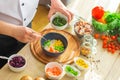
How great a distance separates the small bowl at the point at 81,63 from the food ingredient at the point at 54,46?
95mm

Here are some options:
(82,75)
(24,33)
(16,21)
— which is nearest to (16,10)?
(16,21)

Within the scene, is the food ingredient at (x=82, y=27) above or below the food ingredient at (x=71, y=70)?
above

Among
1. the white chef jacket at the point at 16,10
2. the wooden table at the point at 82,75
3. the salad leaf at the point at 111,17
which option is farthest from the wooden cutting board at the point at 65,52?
the salad leaf at the point at 111,17

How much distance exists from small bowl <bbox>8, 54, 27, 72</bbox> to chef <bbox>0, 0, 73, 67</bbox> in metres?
0.08

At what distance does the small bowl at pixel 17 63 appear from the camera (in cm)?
113

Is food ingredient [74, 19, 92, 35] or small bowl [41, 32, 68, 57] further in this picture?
food ingredient [74, 19, 92, 35]

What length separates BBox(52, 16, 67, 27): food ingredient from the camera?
4.50 ft

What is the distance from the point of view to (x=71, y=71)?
1.18 metres

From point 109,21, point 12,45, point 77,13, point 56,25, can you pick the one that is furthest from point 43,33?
point 109,21

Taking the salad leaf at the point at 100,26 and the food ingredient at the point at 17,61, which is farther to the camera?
the salad leaf at the point at 100,26

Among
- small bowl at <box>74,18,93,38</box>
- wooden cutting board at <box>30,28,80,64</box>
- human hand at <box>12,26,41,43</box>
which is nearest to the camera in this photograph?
human hand at <box>12,26,41,43</box>

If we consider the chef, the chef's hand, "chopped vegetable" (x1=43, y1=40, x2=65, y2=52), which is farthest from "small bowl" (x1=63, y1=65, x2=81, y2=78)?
the chef's hand

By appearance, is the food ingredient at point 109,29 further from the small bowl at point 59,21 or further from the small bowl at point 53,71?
the small bowl at point 53,71

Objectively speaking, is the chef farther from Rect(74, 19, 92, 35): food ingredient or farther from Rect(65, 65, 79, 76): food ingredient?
Rect(65, 65, 79, 76): food ingredient
